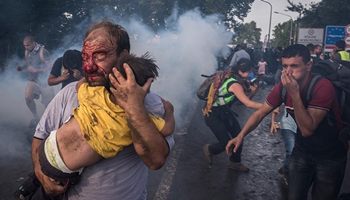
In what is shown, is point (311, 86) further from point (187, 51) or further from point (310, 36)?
point (310, 36)

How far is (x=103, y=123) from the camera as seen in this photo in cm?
166

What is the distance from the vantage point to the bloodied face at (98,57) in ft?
5.89

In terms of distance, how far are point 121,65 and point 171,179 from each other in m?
3.71

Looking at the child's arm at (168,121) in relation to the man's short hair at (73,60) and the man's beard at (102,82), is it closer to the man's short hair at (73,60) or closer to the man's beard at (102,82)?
the man's beard at (102,82)

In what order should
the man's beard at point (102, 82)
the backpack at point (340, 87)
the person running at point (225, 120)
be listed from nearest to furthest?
the man's beard at point (102, 82), the backpack at point (340, 87), the person running at point (225, 120)

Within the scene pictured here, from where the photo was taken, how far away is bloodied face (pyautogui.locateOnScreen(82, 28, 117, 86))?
1.79m

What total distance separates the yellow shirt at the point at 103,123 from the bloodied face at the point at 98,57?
78 mm

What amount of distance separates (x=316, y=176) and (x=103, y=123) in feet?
7.66

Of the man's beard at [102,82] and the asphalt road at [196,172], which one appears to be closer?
the man's beard at [102,82]

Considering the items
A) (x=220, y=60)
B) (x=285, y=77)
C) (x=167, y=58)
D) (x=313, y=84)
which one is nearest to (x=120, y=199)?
(x=285, y=77)

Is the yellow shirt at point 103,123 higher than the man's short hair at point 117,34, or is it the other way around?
the man's short hair at point 117,34

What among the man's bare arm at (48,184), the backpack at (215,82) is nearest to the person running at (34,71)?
the backpack at (215,82)

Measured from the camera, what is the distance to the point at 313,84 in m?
3.16

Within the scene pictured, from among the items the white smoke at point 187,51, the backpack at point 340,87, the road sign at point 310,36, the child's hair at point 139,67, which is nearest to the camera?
the child's hair at point 139,67
